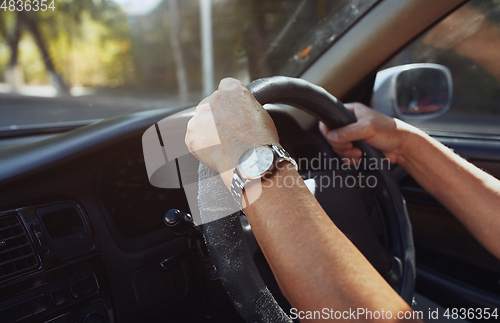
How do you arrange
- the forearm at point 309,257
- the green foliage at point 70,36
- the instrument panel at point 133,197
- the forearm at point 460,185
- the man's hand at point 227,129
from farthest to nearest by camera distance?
the green foliage at point 70,36
the instrument panel at point 133,197
the forearm at point 460,185
the man's hand at point 227,129
the forearm at point 309,257

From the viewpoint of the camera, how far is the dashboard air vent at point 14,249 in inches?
43.2

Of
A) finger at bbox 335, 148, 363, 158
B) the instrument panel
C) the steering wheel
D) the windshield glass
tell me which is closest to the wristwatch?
the steering wheel

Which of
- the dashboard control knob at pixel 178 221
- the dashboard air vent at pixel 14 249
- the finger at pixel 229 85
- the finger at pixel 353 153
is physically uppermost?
the finger at pixel 229 85

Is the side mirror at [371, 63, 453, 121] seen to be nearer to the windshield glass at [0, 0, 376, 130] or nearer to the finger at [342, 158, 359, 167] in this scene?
the windshield glass at [0, 0, 376, 130]

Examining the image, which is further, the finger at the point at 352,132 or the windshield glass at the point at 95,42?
the windshield glass at the point at 95,42

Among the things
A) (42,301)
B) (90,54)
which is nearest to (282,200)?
(42,301)

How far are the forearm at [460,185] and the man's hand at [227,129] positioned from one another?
0.84 metres

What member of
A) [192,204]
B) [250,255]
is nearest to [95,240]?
[192,204]

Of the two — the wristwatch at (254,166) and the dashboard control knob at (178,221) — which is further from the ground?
the wristwatch at (254,166)

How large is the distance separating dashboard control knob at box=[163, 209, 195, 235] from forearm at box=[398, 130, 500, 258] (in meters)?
0.99

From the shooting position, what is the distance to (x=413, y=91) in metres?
2.68

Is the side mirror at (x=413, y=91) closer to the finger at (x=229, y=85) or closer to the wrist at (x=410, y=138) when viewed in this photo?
the wrist at (x=410, y=138)

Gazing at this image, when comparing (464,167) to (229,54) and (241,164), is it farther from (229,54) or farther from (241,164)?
(229,54)

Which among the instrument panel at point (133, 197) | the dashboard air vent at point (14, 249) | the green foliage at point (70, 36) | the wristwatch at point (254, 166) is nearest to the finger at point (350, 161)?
the instrument panel at point (133, 197)
